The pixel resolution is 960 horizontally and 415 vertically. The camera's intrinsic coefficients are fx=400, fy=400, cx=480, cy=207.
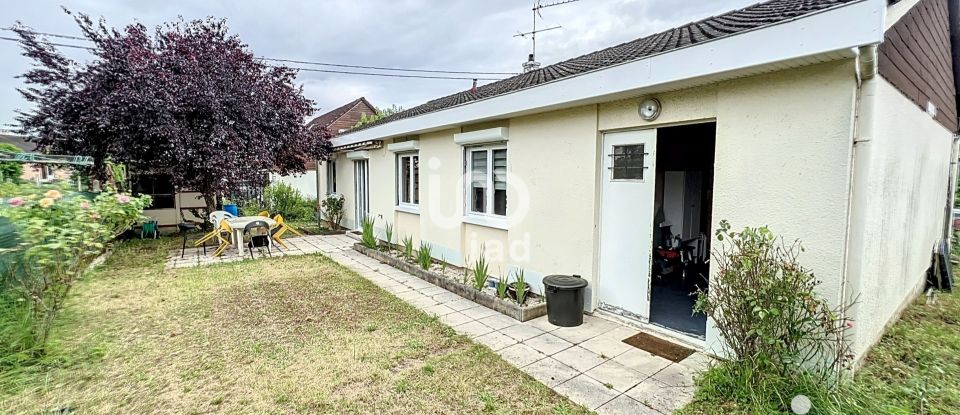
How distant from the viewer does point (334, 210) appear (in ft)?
49.9

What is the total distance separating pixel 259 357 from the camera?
4.57 m

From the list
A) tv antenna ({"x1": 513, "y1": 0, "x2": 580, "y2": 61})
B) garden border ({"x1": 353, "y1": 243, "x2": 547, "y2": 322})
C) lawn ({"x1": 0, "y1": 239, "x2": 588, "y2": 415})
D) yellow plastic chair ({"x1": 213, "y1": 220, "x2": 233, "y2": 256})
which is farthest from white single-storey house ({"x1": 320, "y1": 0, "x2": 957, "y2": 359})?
tv antenna ({"x1": 513, "y1": 0, "x2": 580, "y2": 61})

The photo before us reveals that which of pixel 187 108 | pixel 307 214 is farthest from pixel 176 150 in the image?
pixel 307 214

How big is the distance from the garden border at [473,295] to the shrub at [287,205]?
33.4ft

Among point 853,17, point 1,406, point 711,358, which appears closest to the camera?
point 853,17

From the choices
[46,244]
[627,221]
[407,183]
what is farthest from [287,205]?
[627,221]

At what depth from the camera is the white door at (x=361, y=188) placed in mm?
13344

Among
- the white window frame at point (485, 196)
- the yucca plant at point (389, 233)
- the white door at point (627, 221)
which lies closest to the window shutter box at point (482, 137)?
the white window frame at point (485, 196)

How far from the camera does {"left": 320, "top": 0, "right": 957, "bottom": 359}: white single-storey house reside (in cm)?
350

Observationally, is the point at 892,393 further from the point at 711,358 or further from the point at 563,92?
the point at 563,92

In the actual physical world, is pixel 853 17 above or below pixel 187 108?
below

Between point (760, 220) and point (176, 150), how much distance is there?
12828 millimetres

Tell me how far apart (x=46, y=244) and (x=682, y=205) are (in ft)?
32.1

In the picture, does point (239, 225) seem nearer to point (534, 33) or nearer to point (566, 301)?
point (566, 301)
